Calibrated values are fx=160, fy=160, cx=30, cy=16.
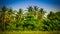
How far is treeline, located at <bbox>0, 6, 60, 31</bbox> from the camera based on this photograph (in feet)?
14.5

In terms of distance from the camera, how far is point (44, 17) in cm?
453

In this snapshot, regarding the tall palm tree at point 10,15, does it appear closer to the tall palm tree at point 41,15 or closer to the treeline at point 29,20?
the treeline at point 29,20

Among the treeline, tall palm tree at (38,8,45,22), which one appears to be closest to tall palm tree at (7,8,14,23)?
the treeline

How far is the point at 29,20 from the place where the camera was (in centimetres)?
464

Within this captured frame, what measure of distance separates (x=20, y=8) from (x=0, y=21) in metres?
0.66

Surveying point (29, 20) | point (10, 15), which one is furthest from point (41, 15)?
point (10, 15)

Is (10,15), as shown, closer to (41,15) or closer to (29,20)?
(29,20)

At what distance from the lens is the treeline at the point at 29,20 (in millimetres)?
4410

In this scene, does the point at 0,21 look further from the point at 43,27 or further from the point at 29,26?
the point at 43,27

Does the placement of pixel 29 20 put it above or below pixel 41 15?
below

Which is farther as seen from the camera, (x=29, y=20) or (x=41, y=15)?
(x=29, y=20)

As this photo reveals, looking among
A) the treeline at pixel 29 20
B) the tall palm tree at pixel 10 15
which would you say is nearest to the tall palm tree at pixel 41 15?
the treeline at pixel 29 20

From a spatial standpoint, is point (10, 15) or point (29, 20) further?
point (29, 20)

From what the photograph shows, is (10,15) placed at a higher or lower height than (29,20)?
higher
